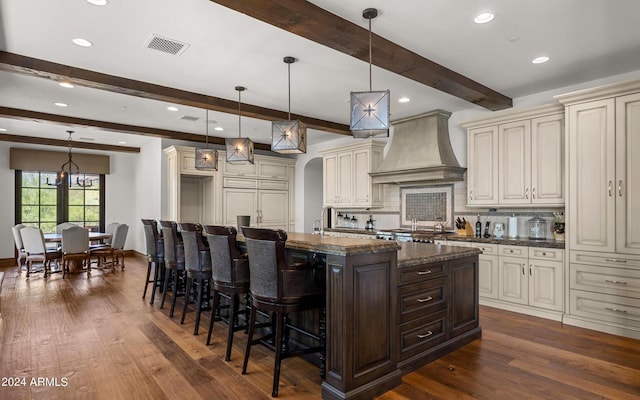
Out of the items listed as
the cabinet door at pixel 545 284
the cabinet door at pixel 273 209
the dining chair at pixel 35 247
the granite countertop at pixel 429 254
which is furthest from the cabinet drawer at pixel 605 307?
the dining chair at pixel 35 247

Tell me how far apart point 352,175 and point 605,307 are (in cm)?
433

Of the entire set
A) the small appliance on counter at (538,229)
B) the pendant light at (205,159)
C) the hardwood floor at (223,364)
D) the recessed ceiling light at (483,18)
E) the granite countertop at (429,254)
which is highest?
the recessed ceiling light at (483,18)

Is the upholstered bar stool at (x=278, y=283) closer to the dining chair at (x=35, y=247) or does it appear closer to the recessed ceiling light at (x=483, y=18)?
the recessed ceiling light at (x=483, y=18)

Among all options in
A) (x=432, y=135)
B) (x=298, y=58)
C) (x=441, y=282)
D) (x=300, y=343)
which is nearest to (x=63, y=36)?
(x=298, y=58)

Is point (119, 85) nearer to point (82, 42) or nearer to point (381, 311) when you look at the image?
point (82, 42)

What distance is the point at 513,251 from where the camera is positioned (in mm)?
4488

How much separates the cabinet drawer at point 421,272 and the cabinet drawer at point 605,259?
192cm

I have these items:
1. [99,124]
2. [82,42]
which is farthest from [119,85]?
[99,124]

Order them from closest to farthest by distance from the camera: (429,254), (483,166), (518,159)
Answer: (429,254) → (518,159) → (483,166)

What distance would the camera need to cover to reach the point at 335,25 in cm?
284

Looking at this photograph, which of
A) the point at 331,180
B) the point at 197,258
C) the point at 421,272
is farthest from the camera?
the point at 331,180

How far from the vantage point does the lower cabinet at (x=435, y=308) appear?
278cm

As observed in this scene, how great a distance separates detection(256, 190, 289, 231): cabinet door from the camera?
8.54 meters

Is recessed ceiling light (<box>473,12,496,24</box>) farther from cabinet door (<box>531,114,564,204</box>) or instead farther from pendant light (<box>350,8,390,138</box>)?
cabinet door (<box>531,114,564,204</box>)
